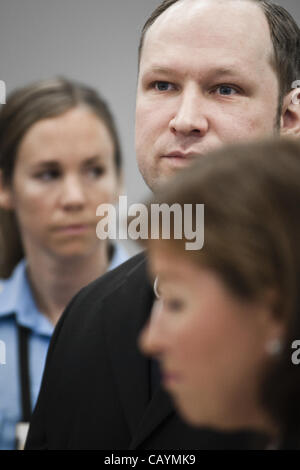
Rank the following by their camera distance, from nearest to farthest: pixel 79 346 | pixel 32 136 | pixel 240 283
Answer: pixel 240 283
pixel 79 346
pixel 32 136

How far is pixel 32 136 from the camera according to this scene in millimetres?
952

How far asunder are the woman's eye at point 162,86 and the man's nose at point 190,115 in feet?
0.09

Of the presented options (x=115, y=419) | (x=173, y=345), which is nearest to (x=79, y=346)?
(x=115, y=419)

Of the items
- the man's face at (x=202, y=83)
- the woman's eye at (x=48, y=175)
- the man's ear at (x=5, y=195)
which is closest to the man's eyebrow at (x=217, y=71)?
the man's face at (x=202, y=83)

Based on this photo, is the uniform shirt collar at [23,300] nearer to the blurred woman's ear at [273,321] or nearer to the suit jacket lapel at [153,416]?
the suit jacket lapel at [153,416]

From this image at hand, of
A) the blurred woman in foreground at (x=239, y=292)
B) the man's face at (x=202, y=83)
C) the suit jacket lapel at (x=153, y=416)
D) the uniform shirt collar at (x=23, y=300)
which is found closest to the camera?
the blurred woman in foreground at (x=239, y=292)

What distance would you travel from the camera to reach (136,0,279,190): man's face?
0.65 m

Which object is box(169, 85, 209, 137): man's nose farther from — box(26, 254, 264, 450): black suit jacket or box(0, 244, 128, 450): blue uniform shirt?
box(0, 244, 128, 450): blue uniform shirt

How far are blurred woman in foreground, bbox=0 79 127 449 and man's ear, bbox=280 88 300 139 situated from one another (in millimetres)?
315

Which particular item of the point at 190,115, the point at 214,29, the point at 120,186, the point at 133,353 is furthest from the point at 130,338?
the point at 120,186

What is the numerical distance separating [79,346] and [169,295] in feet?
0.94

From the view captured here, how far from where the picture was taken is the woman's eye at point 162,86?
2.26 feet

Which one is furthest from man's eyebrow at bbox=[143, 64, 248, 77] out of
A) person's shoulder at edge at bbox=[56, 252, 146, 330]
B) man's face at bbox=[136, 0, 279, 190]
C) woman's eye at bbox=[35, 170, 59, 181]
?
woman's eye at bbox=[35, 170, 59, 181]
